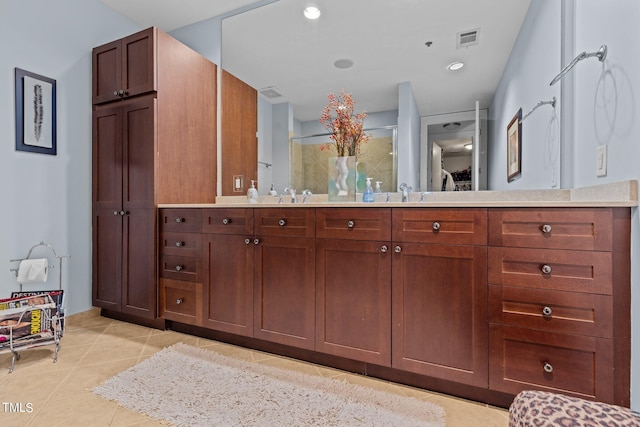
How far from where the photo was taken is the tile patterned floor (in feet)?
4.45

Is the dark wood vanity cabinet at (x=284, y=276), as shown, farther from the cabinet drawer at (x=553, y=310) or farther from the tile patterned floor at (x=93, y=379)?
the cabinet drawer at (x=553, y=310)

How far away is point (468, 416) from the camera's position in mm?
1376

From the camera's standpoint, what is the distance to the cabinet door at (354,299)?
62.0 inches

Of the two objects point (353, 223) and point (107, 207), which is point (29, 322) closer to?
point (107, 207)

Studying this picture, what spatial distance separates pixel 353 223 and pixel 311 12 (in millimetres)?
1649

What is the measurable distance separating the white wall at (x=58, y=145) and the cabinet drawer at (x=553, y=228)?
291cm

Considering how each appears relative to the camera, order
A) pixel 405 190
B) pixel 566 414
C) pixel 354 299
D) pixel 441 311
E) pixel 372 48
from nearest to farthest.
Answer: pixel 566 414, pixel 441 311, pixel 354 299, pixel 405 190, pixel 372 48

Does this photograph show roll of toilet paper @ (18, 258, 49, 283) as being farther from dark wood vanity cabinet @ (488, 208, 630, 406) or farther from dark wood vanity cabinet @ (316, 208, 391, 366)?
dark wood vanity cabinet @ (488, 208, 630, 406)

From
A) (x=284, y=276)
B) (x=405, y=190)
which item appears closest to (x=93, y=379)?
(x=284, y=276)

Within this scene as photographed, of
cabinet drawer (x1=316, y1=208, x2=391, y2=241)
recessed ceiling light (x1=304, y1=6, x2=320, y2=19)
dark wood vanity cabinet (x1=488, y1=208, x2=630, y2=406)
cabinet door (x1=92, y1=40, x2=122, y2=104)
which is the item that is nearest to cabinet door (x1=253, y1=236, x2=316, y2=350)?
cabinet drawer (x1=316, y1=208, x2=391, y2=241)

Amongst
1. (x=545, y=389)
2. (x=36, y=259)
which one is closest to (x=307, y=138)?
(x=545, y=389)

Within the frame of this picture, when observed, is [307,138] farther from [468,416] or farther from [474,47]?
[468,416]

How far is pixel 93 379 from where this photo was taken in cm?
167

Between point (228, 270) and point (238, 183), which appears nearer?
point (228, 270)
